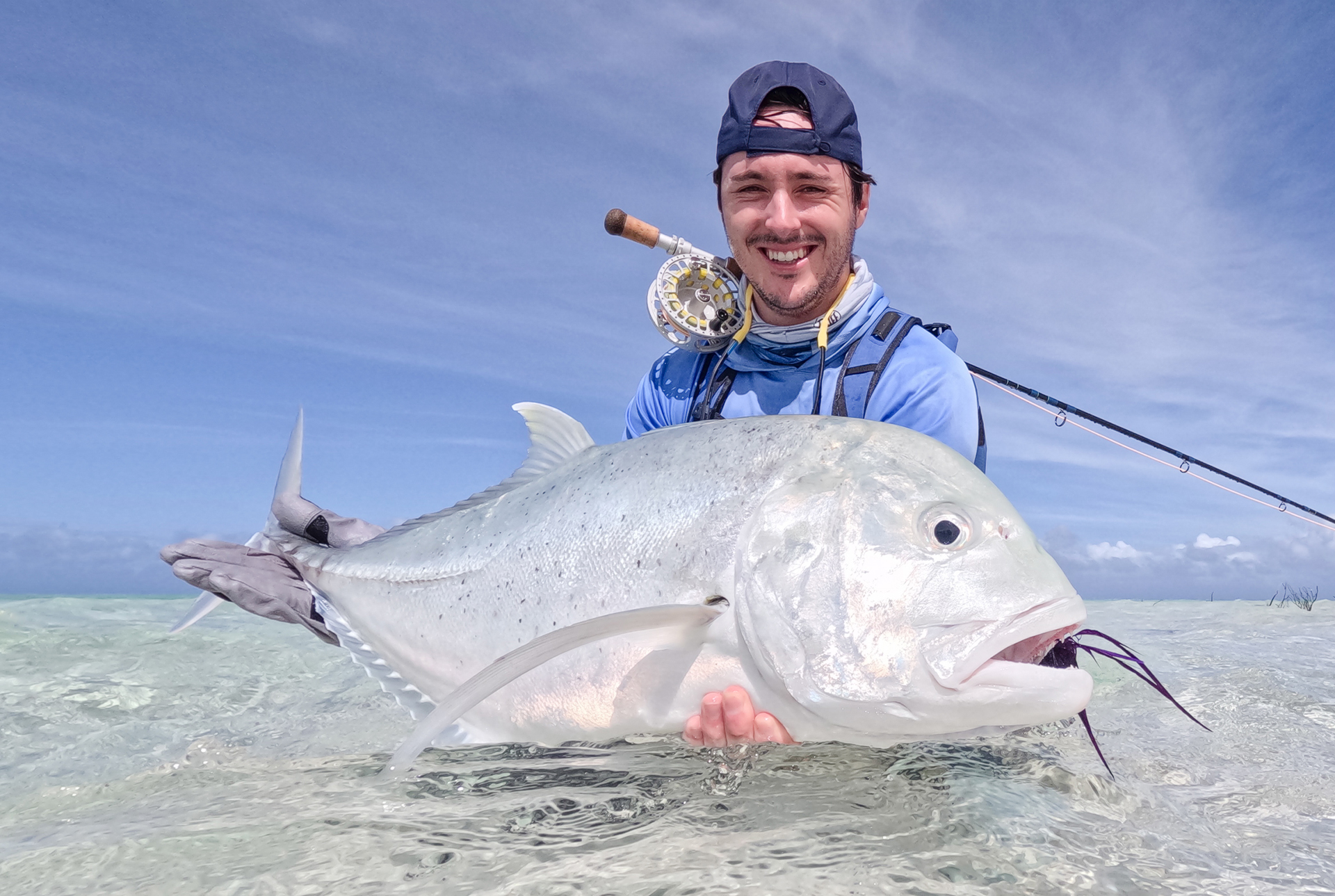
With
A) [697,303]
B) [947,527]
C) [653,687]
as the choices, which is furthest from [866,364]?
[653,687]

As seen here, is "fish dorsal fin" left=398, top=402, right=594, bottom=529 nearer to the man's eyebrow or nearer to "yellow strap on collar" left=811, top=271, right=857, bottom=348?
"yellow strap on collar" left=811, top=271, right=857, bottom=348

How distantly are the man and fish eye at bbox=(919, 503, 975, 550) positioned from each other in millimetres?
1401

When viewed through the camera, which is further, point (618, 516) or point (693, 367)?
point (693, 367)

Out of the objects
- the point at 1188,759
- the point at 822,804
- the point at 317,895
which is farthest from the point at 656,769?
the point at 1188,759

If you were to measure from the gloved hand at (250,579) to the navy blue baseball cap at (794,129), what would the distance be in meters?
2.99

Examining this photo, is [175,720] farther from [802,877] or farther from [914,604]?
[914,604]

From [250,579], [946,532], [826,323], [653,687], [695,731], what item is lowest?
[695,731]

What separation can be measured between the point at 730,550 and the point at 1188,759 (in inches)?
86.0

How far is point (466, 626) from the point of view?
8.49ft

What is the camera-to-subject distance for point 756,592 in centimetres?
196

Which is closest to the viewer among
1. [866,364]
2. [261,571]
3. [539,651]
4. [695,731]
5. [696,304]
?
[539,651]

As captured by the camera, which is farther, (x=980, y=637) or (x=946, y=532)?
(x=946, y=532)

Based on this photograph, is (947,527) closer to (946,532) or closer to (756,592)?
(946,532)

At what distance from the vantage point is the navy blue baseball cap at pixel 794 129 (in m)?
3.45
